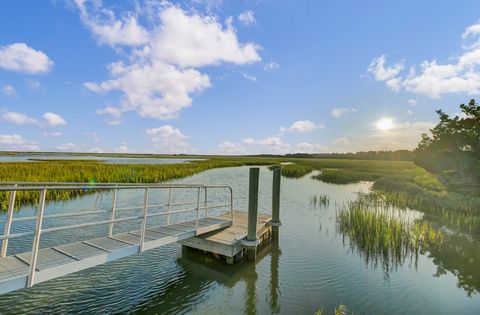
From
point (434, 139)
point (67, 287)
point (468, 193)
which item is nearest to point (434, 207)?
point (468, 193)

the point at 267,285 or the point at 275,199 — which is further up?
the point at 275,199

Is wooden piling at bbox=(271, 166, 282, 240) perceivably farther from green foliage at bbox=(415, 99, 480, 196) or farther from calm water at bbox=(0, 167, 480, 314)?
green foliage at bbox=(415, 99, 480, 196)

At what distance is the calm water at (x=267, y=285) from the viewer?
5.99 meters

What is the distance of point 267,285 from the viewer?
23.7 ft

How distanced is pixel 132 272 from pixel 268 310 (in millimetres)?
4095

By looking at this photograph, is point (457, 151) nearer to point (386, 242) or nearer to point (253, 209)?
point (386, 242)

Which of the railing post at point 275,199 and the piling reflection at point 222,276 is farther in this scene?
the railing post at point 275,199

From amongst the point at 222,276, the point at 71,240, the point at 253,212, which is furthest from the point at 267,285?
the point at 71,240

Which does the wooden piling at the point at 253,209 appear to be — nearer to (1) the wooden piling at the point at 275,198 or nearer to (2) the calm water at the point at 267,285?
(2) the calm water at the point at 267,285

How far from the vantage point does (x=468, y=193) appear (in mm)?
19734

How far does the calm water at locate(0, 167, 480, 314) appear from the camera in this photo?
5988mm

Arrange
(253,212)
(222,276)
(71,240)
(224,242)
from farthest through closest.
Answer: (71,240) < (253,212) < (224,242) < (222,276)

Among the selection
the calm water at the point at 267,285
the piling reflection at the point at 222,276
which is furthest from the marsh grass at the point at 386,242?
the piling reflection at the point at 222,276

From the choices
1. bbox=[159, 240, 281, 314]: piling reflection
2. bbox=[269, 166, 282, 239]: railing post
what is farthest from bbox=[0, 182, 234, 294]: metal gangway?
bbox=[269, 166, 282, 239]: railing post
